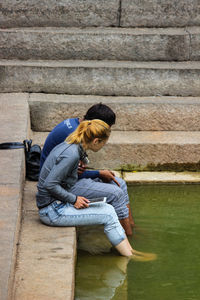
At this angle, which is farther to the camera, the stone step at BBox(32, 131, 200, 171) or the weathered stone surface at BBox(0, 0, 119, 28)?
the weathered stone surface at BBox(0, 0, 119, 28)

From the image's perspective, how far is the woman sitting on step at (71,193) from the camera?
14.7 ft

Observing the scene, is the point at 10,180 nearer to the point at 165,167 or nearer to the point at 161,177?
the point at 161,177

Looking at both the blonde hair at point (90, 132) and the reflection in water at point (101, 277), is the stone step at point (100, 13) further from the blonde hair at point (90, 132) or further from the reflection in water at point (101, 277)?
the reflection in water at point (101, 277)

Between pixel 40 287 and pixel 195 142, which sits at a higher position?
pixel 40 287

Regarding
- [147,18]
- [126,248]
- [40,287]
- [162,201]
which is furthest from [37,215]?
[147,18]

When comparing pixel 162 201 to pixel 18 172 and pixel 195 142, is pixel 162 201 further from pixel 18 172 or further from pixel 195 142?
pixel 18 172

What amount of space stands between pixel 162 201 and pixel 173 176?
637 millimetres

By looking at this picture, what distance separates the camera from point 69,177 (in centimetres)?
467

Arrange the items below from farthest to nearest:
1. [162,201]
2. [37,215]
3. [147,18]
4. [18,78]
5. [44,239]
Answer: [147,18], [18,78], [162,201], [37,215], [44,239]

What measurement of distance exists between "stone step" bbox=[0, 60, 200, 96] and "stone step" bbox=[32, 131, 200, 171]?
→ 995 millimetres

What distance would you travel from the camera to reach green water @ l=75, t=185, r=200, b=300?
436cm

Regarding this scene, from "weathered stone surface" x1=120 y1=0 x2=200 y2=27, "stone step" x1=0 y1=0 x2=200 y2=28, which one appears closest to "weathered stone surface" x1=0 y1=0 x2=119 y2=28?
"stone step" x1=0 y1=0 x2=200 y2=28

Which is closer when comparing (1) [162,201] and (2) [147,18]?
(1) [162,201]

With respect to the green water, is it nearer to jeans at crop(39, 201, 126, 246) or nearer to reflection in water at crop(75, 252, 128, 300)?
reflection in water at crop(75, 252, 128, 300)
